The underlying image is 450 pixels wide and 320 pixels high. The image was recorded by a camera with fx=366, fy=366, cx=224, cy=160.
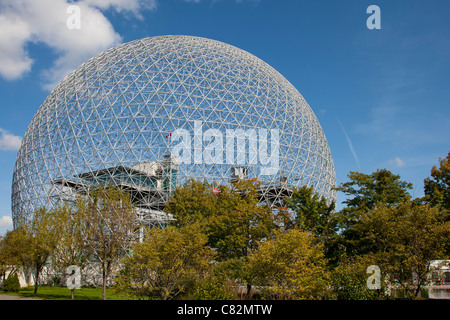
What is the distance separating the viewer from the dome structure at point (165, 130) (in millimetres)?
29172

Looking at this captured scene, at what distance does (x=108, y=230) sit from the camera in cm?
1886

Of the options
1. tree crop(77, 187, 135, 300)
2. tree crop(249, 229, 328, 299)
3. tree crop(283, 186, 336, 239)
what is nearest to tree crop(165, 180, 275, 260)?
tree crop(283, 186, 336, 239)

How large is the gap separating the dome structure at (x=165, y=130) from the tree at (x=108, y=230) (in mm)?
8860

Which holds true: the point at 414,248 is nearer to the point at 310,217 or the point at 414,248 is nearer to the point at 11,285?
the point at 310,217

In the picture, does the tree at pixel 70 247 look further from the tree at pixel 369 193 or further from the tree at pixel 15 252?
the tree at pixel 369 193

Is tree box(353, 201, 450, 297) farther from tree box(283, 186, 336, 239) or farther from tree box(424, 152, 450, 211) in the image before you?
tree box(424, 152, 450, 211)

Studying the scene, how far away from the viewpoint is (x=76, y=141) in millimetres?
31312

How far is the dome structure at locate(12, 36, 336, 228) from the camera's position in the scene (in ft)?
95.7

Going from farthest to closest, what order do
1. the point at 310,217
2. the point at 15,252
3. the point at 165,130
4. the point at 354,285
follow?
the point at 165,130 → the point at 15,252 → the point at 310,217 → the point at 354,285

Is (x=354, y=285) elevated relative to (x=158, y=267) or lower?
lower

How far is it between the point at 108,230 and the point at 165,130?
12.0 meters

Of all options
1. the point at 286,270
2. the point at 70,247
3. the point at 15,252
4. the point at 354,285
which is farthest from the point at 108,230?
the point at 354,285
